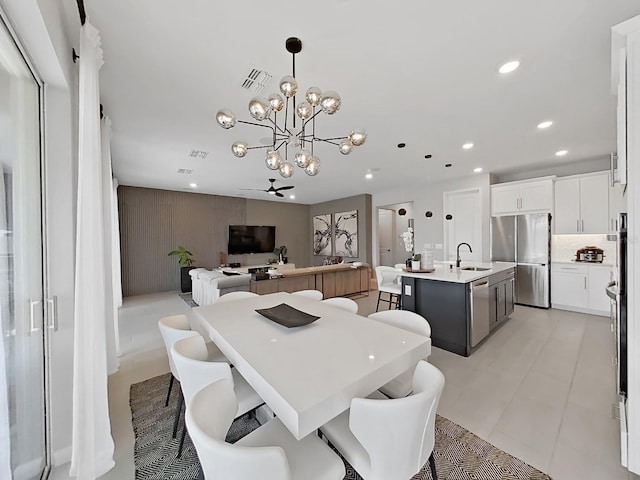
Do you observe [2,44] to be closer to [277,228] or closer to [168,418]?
[168,418]

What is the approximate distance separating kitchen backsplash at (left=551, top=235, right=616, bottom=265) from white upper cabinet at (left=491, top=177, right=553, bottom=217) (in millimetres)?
715

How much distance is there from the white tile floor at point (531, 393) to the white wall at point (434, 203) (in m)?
2.55

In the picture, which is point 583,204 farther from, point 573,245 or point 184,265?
point 184,265

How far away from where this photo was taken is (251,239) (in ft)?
28.0

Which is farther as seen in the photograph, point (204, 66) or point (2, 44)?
point (204, 66)

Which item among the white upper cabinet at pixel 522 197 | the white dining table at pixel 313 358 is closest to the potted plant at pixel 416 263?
the white dining table at pixel 313 358

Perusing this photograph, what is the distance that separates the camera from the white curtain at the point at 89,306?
145cm

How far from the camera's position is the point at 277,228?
9367 mm

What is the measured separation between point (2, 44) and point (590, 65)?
3.93 meters

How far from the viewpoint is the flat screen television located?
8.21 meters

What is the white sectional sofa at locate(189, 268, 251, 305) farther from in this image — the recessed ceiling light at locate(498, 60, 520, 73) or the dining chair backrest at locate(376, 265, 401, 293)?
the recessed ceiling light at locate(498, 60, 520, 73)

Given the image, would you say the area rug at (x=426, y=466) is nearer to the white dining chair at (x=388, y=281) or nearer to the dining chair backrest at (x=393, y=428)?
the dining chair backrest at (x=393, y=428)

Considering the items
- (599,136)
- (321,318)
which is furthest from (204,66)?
(599,136)

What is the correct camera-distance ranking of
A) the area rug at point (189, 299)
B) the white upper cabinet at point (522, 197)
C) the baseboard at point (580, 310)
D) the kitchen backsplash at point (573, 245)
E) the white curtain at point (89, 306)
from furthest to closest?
the area rug at point (189, 299)
the white upper cabinet at point (522, 197)
the kitchen backsplash at point (573, 245)
the baseboard at point (580, 310)
the white curtain at point (89, 306)
